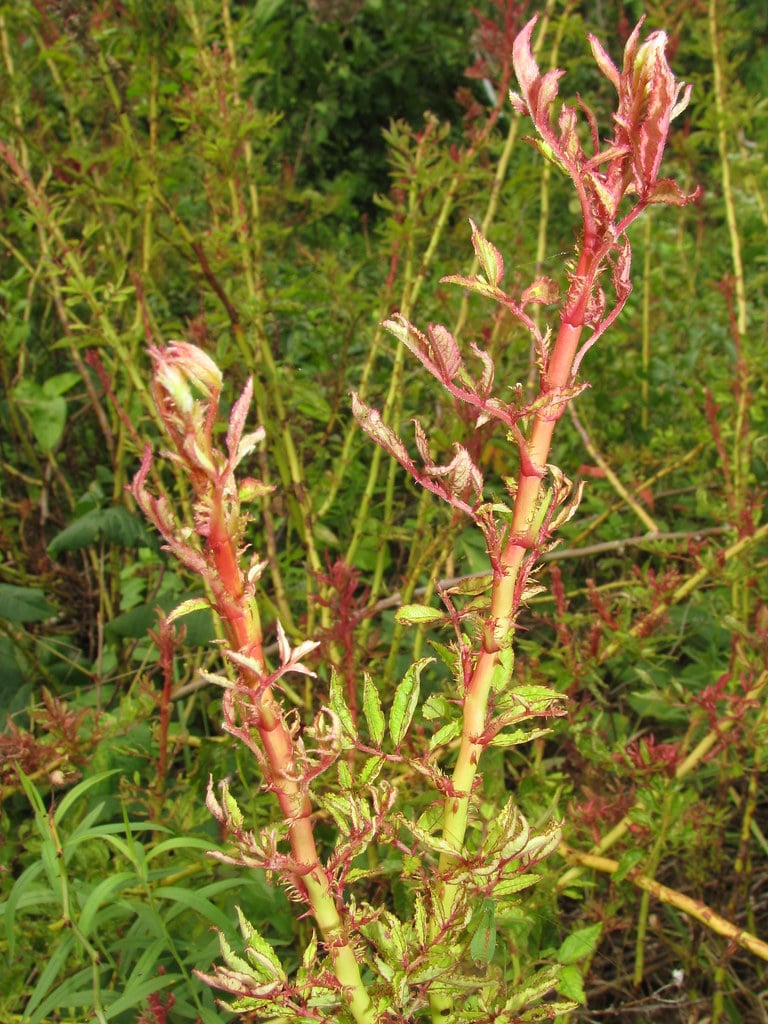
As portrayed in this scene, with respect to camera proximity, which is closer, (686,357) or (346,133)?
(686,357)

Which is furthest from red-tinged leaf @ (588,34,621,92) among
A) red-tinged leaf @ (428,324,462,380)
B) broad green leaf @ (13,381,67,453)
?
broad green leaf @ (13,381,67,453)

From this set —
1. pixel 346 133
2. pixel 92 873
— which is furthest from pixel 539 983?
pixel 346 133

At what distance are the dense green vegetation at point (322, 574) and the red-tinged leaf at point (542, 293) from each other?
0.86ft

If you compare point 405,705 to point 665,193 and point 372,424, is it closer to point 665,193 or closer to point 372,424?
point 372,424

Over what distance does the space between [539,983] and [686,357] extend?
5.75 feet

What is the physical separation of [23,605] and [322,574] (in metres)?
0.65

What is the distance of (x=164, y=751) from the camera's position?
91 centimetres

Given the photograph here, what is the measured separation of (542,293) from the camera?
18.3 inches

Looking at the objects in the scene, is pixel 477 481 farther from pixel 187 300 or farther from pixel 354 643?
pixel 187 300

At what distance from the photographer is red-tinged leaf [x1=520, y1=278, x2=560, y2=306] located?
0.46 metres

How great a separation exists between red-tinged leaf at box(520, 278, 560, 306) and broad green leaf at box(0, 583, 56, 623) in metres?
1.14

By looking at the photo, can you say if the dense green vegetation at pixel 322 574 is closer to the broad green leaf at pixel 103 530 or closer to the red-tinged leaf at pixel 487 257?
the broad green leaf at pixel 103 530

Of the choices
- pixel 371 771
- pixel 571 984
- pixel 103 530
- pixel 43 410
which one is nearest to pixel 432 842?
pixel 371 771

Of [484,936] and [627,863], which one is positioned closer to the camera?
[484,936]
